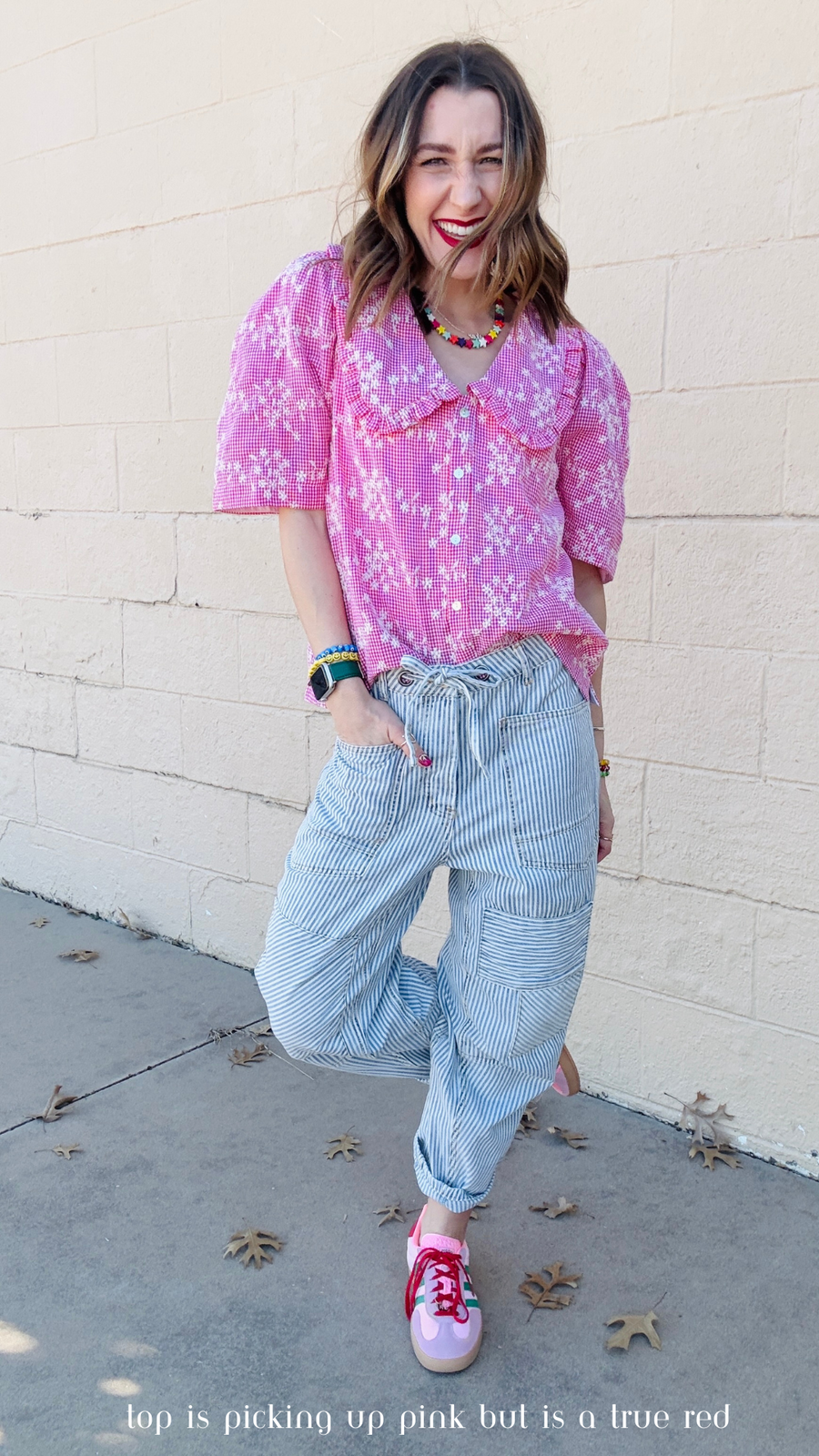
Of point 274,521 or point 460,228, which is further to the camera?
point 274,521

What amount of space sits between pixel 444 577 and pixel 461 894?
537 mm

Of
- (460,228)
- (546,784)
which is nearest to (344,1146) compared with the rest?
(546,784)

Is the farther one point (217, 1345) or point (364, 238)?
point (217, 1345)

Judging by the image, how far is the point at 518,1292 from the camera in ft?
7.16

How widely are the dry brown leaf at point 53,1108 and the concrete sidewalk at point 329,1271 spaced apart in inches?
0.8

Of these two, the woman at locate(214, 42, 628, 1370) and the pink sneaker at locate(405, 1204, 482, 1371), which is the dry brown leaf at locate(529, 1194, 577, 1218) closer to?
the pink sneaker at locate(405, 1204, 482, 1371)

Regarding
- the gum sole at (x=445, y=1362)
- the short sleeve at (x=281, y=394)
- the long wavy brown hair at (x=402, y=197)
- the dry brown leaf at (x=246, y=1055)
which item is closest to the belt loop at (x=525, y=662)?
the short sleeve at (x=281, y=394)

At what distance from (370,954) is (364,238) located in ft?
3.69

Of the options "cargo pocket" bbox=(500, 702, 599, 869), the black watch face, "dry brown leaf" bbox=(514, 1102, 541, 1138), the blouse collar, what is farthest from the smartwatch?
"dry brown leaf" bbox=(514, 1102, 541, 1138)

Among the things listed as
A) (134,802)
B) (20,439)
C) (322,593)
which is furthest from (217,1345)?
(20,439)

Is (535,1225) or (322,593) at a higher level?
(322,593)

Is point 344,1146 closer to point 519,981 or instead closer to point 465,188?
point 519,981

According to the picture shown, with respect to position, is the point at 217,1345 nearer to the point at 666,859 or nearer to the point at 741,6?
the point at 666,859

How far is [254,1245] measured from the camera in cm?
227
